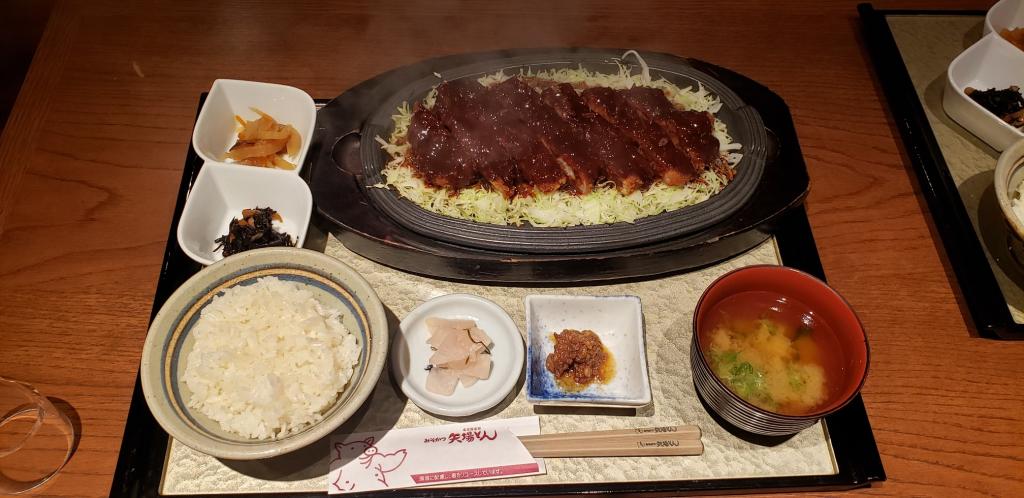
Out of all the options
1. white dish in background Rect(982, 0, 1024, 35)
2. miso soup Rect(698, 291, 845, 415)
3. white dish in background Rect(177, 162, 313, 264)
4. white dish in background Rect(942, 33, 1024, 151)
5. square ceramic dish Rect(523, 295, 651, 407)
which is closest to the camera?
miso soup Rect(698, 291, 845, 415)

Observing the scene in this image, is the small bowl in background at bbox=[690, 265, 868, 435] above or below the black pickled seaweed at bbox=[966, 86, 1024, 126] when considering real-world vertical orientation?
below

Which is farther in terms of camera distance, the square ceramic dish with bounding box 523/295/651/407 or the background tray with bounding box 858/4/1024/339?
the background tray with bounding box 858/4/1024/339

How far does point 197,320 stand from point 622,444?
5.50 ft

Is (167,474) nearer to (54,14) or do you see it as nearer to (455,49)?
(455,49)

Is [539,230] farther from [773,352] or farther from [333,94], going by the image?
[333,94]

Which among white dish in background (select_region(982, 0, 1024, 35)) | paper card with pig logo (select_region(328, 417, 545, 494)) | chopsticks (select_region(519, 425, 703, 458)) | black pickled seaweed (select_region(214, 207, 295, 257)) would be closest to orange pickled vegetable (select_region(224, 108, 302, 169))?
black pickled seaweed (select_region(214, 207, 295, 257))

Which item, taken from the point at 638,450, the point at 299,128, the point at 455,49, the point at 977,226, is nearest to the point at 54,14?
the point at 299,128

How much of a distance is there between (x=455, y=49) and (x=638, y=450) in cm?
271

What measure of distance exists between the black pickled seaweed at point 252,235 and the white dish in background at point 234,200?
47mm

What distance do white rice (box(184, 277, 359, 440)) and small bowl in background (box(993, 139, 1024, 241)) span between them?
2.75 meters

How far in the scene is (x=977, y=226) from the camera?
2934mm

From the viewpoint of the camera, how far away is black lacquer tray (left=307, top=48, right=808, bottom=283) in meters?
2.62

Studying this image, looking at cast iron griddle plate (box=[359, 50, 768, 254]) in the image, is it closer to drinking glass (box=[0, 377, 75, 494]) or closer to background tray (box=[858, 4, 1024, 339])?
background tray (box=[858, 4, 1024, 339])

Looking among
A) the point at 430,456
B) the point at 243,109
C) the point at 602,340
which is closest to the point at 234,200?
the point at 243,109
